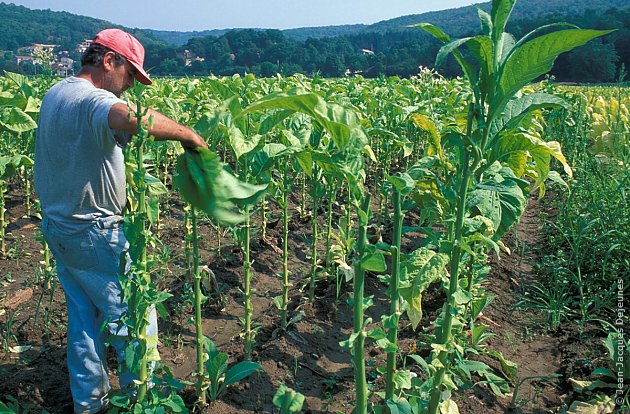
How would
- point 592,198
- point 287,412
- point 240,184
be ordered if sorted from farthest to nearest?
point 592,198
point 287,412
point 240,184

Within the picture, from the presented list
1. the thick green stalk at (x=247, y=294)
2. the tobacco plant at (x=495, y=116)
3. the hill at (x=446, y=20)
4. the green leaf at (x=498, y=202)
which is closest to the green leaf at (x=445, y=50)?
the tobacco plant at (x=495, y=116)

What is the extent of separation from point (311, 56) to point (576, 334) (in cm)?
3202

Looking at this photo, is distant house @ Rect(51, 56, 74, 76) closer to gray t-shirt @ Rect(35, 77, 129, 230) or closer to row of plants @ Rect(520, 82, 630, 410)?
gray t-shirt @ Rect(35, 77, 129, 230)

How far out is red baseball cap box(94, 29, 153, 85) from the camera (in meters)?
2.75

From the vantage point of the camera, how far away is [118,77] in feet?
9.36

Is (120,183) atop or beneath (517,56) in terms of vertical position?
beneath

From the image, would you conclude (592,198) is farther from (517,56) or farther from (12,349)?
(12,349)

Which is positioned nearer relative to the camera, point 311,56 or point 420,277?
point 420,277

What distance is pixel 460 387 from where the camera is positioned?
3029 millimetres

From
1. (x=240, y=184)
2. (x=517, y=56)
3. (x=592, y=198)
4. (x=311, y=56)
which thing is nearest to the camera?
(x=240, y=184)

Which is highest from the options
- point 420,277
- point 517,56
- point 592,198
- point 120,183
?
point 517,56

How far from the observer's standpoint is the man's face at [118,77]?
2820 mm

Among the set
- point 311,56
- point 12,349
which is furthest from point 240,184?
point 311,56

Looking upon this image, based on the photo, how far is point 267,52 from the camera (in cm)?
3419
